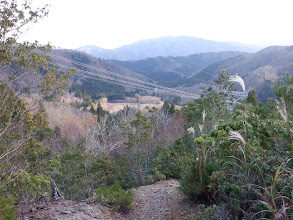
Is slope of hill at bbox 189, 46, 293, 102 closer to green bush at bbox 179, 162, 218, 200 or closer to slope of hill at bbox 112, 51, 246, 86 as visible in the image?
slope of hill at bbox 112, 51, 246, 86

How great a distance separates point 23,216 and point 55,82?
3216 mm

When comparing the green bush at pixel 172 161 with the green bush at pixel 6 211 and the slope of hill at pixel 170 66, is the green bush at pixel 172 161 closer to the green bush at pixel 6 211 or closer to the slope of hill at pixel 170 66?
the green bush at pixel 6 211

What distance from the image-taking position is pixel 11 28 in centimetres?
519

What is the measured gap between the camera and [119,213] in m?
4.64

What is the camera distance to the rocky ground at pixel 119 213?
148 inches

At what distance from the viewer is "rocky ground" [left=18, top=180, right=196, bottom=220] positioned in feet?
12.3

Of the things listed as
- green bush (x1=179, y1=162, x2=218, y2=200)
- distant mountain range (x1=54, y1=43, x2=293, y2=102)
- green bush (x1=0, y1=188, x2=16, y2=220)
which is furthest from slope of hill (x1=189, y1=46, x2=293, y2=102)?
green bush (x1=0, y1=188, x2=16, y2=220)

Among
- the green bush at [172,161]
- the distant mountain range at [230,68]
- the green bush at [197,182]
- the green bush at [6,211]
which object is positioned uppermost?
the distant mountain range at [230,68]

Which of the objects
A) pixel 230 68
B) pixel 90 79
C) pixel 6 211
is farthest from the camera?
pixel 90 79

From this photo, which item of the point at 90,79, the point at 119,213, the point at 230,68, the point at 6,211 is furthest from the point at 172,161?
the point at 90,79

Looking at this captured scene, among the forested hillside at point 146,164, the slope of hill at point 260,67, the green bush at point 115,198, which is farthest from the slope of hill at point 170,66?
the green bush at point 115,198

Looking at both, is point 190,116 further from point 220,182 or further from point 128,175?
point 220,182

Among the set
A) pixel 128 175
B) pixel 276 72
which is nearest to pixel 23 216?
pixel 128 175

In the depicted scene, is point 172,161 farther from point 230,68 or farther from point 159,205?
point 230,68
